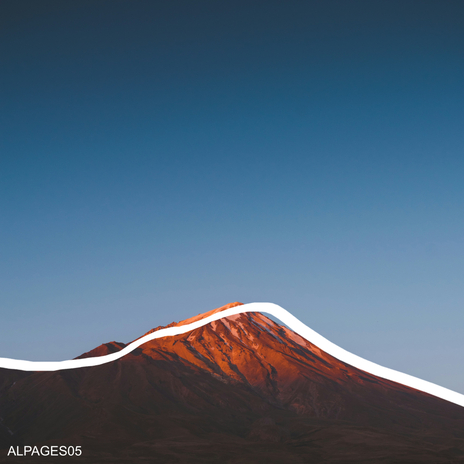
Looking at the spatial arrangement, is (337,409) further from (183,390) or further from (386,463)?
(386,463)

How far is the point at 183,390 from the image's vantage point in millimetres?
197250

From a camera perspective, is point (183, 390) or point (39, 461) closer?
→ point (39, 461)

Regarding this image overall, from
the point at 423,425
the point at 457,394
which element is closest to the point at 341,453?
the point at 423,425

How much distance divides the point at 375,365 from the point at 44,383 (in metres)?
198

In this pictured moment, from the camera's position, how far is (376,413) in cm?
19762

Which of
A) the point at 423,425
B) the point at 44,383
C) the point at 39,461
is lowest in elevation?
the point at 423,425

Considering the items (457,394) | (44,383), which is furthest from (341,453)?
(457,394)

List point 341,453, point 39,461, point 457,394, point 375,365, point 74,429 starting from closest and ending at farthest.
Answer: point 457,394 < point 375,365 < point 39,461 < point 341,453 < point 74,429

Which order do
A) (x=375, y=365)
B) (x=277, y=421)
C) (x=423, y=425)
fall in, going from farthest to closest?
1. (x=423, y=425)
2. (x=277, y=421)
3. (x=375, y=365)

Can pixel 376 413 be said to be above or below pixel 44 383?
below

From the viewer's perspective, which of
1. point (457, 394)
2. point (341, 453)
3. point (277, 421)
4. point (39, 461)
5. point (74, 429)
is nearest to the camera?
point (457, 394)

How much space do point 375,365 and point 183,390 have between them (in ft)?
602

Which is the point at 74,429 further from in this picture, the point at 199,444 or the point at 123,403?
the point at 199,444

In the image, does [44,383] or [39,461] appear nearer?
[39,461]
